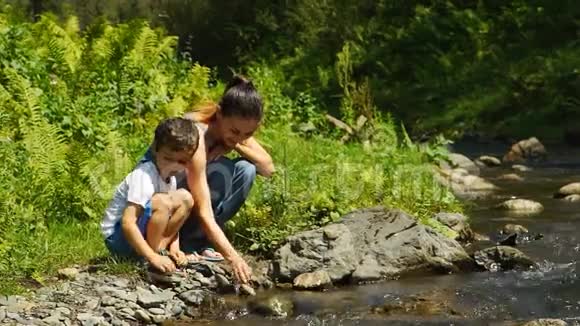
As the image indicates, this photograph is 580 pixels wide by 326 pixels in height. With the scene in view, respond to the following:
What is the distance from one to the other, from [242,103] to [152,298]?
123 cm

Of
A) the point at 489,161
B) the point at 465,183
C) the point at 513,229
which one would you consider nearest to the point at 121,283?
the point at 513,229

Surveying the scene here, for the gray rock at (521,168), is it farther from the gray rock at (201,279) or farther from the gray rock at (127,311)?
the gray rock at (127,311)

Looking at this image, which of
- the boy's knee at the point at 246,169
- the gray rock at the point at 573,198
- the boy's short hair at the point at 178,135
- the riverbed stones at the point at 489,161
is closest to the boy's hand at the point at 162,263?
the boy's short hair at the point at 178,135

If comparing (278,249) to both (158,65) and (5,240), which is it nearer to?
(5,240)

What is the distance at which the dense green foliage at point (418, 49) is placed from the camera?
17453 millimetres

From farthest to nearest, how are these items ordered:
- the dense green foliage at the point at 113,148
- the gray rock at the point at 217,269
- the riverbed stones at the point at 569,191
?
the riverbed stones at the point at 569,191
the dense green foliage at the point at 113,148
the gray rock at the point at 217,269

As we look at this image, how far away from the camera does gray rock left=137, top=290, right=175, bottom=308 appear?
561cm

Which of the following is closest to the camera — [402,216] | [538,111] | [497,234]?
[402,216]

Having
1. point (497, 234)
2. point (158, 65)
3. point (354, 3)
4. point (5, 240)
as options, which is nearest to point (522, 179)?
point (497, 234)

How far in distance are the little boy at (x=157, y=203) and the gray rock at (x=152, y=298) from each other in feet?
0.48

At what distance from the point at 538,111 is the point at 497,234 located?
9013 mm

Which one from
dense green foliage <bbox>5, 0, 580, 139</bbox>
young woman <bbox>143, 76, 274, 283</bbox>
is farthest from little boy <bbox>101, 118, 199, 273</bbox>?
dense green foliage <bbox>5, 0, 580, 139</bbox>

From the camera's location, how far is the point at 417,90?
19.7m

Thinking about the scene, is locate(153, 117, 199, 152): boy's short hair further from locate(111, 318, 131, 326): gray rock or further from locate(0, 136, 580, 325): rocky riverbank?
locate(111, 318, 131, 326): gray rock
